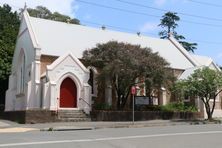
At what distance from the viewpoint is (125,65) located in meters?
34.7

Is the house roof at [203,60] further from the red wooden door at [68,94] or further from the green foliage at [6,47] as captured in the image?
the green foliage at [6,47]

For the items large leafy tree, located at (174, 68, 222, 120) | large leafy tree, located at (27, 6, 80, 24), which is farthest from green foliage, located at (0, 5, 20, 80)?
large leafy tree, located at (174, 68, 222, 120)

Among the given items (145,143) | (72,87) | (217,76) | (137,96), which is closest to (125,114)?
(137,96)

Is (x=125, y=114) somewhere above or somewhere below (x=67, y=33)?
below

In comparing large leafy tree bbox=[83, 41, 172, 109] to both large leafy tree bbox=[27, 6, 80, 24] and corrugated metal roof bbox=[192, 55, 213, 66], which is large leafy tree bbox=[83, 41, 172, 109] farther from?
large leafy tree bbox=[27, 6, 80, 24]

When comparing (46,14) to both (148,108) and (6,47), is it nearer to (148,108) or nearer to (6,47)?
(6,47)

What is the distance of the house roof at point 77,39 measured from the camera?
A: 38.9 m

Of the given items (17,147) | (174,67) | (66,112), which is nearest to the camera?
(17,147)

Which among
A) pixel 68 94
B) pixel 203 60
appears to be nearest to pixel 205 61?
pixel 203 60

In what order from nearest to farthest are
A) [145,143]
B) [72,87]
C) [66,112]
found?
[145,143], [66,112], [72,87]

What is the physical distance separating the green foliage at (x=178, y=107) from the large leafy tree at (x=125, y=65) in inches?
188

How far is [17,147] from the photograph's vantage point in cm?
1505

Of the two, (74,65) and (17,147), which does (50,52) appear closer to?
(74,65)

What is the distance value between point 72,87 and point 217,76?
12.4 m
